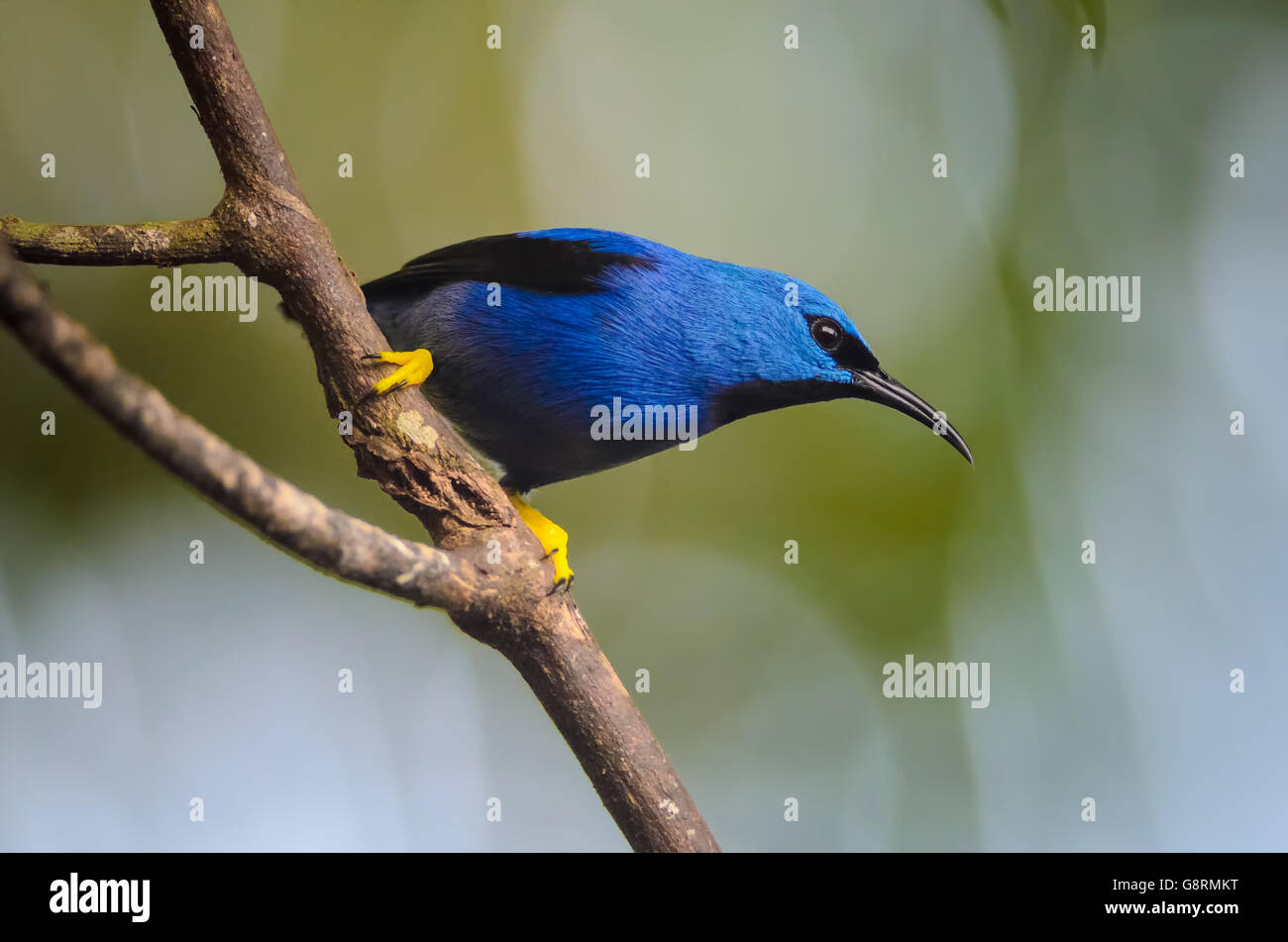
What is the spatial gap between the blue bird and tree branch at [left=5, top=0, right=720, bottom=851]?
0.39 meters

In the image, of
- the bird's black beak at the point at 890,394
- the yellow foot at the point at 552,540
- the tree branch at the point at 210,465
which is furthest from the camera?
the bird's black beak at the point at 890,394

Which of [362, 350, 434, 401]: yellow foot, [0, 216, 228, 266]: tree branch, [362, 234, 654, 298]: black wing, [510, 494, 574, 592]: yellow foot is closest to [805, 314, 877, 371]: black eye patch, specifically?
[362, 234, 654, 298]: black wing

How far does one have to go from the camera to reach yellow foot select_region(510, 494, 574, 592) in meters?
2.51

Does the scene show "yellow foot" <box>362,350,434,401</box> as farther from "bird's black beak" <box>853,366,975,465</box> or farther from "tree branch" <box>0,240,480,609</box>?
"bird's black beak" <box>853,366,975,465</box>

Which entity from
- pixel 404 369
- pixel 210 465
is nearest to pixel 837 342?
pixel 404 369

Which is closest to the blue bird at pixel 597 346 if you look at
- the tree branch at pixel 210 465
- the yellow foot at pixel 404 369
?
the yellow foot at pixel 404 369

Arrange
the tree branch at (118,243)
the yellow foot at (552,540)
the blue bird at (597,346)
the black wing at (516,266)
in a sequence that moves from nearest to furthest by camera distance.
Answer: the tree branch at (118,243), the yellow foot at (552,540), the blue bird at (597,346), the black wing at (516,266)

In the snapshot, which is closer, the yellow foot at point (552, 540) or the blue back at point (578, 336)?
the yellow foot at point (552, 540)

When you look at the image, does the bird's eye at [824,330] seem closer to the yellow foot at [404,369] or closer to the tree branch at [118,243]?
the yellow foot at [404,369]

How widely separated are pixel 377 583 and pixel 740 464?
2.56 meters

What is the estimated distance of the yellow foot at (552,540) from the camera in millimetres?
2506

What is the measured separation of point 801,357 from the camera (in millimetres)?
2928

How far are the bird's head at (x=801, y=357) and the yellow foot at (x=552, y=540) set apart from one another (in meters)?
0.66
